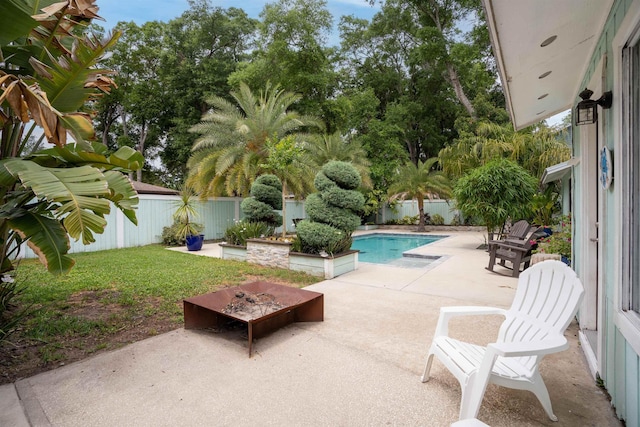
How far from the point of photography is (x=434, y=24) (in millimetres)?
23797

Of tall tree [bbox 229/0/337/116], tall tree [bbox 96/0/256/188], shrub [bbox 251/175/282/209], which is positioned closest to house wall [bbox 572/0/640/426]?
shrub [bbox 251/175/282/209]

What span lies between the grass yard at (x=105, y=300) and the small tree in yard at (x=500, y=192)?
Result: 7.42 meters

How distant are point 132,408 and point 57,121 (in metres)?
2.45

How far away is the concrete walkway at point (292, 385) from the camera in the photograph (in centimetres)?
250

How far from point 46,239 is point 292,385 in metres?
2.62

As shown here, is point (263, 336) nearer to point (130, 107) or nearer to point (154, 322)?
point (154, 322)

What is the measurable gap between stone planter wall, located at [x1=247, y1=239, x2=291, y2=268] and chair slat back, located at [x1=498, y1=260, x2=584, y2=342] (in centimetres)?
576

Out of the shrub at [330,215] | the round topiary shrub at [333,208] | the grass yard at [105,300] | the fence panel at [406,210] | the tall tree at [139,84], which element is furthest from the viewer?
the tall tree at [139,84]

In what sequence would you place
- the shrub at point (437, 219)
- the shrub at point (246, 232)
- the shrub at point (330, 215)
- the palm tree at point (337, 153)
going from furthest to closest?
the shrub at point (437, 219), the palm tree at point (337, 153), the shrub at point (246, 232), the shrub at point (330, 215)

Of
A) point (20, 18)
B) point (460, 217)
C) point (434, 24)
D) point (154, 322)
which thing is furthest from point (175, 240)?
point (434, 24)

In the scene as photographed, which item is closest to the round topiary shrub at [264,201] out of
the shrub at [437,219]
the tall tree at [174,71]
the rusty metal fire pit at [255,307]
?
the rusty metal fire pit at [255,307]

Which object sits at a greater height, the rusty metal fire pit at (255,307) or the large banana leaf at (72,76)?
the large banana leaf at (72,76)

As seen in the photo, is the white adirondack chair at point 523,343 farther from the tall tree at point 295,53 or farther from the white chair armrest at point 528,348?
the tall tree at point 295,53

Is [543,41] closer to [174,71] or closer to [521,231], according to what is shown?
[521,231]
